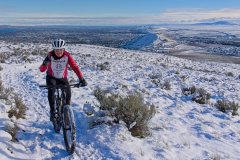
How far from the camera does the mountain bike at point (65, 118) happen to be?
680 cm

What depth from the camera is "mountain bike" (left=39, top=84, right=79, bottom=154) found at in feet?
22.3

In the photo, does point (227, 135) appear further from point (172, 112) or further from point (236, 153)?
point (172, 112)

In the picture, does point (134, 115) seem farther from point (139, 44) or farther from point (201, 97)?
point (139, 44)

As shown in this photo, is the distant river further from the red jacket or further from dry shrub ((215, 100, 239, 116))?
the red jacket

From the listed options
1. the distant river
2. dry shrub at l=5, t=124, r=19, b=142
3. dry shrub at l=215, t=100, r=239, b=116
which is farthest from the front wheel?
the distant river

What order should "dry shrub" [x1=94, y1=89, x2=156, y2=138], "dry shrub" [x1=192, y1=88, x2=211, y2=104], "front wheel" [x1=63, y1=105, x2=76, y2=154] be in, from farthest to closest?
"dry shrub" [x1=192, y1=88, x2=211, y2=104], "dry shrub" [x1=94, y1=89, x2=156, y2=138], "front wheel" [x1=63, y1=105, x2=76, y2=154]

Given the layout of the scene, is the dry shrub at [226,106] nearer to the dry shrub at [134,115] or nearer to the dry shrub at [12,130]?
the dry shrub at [134,115]

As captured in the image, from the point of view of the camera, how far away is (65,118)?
22.6 ft

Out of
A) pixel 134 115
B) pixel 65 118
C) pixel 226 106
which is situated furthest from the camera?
pixel 226 106

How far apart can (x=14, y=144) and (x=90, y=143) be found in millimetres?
1442

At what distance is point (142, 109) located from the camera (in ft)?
27.3

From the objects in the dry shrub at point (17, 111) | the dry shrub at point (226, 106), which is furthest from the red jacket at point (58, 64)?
the dry shrub at point (226, 106)

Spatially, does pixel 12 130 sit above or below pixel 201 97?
above

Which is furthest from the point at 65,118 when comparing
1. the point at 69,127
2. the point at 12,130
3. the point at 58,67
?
the point at 12,130
